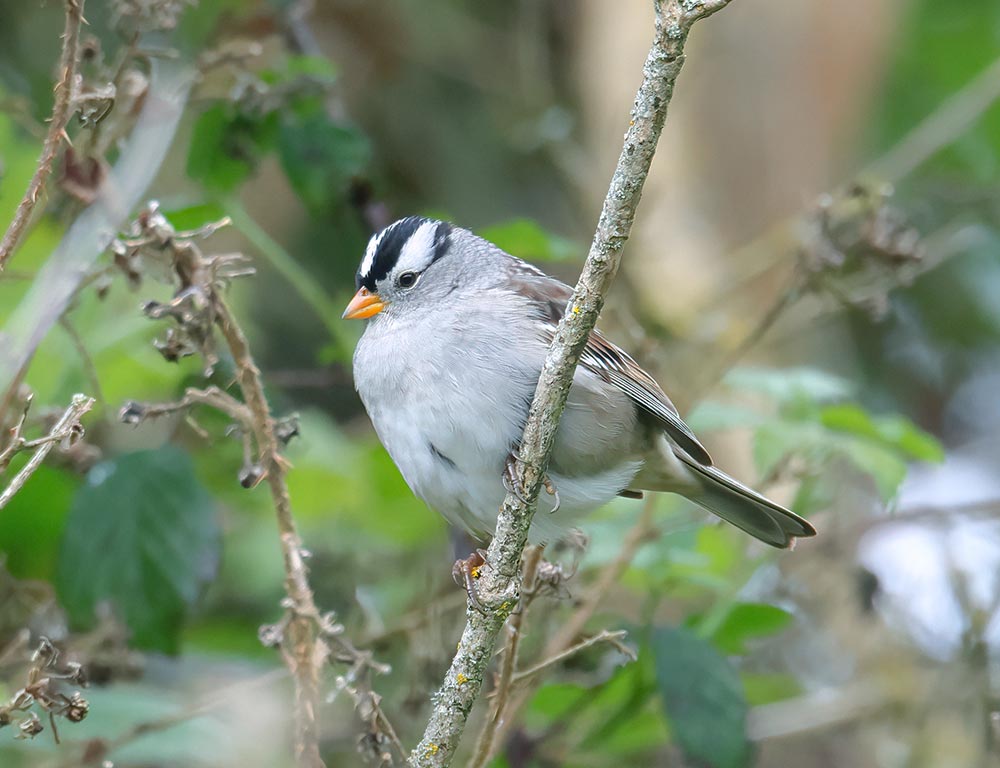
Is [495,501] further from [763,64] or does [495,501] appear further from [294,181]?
[763,64]

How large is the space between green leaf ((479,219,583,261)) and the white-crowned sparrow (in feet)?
0.15

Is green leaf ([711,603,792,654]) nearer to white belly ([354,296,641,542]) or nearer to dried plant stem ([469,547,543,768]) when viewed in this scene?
white belly ([354,296,641,542])

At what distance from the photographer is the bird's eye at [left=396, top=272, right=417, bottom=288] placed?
356 centimetres

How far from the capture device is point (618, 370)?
3.36 metres

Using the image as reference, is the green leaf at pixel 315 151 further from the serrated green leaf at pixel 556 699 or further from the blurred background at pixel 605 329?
the serrated green leaf at pixel 556 699

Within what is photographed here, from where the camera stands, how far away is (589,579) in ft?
14.3

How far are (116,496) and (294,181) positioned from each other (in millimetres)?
1166

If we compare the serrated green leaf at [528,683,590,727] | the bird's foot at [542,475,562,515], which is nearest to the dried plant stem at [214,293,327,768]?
the bird's foot at [542,475,562,515]

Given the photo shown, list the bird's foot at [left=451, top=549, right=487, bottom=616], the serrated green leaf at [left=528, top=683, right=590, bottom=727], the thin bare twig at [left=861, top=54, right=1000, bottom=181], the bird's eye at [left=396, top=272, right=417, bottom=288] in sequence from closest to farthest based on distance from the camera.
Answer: the bird's foot at [left=451, top=549, right=487, bottom=616] → the serrated green leaf at [left=528, top=683, right=590, bottom=727] → the bird's eye at [left=396, top=272, right=417, bottom=288] → the thin bare twig at [left=861, top=54, right=1000, bottom=181]

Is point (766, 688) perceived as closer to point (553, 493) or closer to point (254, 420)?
point (553, 493)

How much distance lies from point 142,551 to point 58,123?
1281mm

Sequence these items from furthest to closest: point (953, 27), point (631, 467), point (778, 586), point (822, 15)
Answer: point (953, 27) < point (822, 15) < point (778, 586) < point (631, 467)

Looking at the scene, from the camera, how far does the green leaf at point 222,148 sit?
3693mm

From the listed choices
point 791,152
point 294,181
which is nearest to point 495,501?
point 294,181
